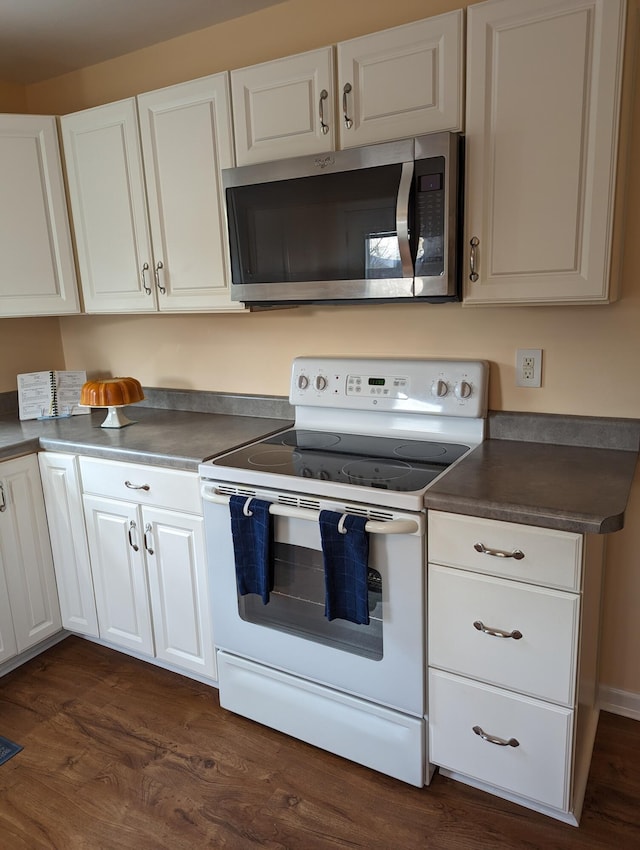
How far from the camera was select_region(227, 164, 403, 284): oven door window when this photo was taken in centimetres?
175

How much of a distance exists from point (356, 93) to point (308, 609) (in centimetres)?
154

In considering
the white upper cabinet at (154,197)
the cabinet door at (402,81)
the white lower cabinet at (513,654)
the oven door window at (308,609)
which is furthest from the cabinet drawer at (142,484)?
the cabinet door at (402,81)

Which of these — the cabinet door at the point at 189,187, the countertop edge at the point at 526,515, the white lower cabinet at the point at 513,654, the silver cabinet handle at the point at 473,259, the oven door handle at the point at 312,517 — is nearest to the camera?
the countertop edge at the point at 526,515

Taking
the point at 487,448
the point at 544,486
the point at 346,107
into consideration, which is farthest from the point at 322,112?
the point at 544,486

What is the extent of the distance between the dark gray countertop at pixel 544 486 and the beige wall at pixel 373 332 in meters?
0.20

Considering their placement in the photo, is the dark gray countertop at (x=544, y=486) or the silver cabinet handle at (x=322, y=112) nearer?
the dark gray countertop at (x=544, y=486)

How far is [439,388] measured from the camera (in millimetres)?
2021

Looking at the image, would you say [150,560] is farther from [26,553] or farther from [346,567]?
[346,567]

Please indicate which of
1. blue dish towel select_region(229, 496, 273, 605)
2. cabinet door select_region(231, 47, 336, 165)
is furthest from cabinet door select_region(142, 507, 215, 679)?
cabinet door select_region(231, 47, 336, 165)

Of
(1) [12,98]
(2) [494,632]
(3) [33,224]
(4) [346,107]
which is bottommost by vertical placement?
(2) [494,632]

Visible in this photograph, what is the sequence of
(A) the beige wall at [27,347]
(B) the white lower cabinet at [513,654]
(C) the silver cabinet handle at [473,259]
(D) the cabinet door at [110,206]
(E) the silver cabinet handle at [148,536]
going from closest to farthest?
(B) the white lower cabinet at [513,654] < (C) the silver cabinet handle at [473,259] < (E) the silver cabinet handle at [148,536] < (D) the cabinet door at [110,206] < (A) the beige wall at [27,347]

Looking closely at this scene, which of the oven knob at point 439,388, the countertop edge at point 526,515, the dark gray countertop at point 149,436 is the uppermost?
the oven knob at point 439,388

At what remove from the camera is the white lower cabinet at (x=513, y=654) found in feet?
4.83

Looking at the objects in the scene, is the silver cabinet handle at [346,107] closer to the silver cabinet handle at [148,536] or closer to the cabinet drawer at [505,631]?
the cabinet drawer at [505,631]
